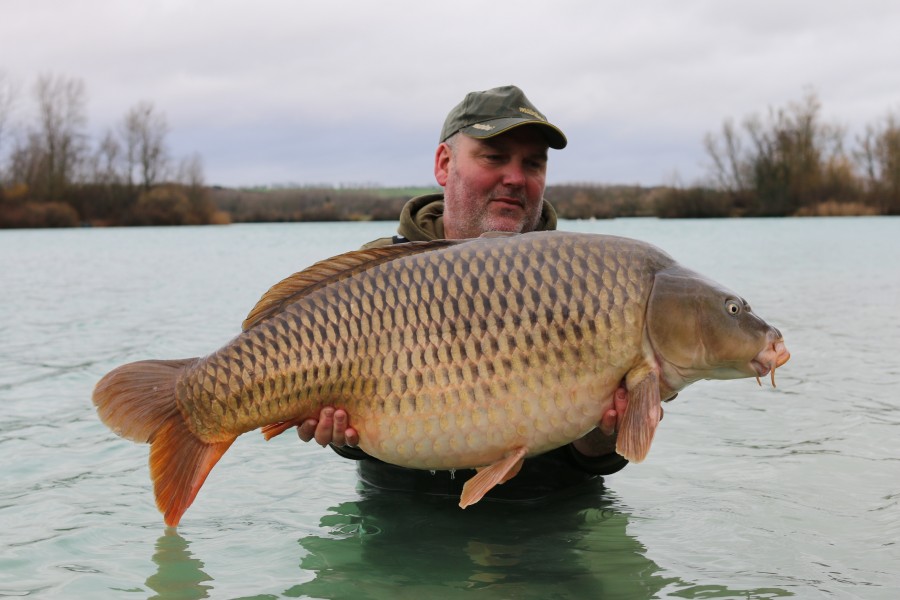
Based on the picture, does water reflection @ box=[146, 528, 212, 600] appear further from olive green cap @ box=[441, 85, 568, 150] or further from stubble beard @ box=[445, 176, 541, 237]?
olive green cap @ box=[441, 85, 568, 150]

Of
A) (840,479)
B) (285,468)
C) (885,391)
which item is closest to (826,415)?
(885,391)

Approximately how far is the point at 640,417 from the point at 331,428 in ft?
2.86

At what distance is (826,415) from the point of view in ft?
18.9

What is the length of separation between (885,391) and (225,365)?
5.10 metres

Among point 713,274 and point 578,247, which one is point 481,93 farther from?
point 713,274

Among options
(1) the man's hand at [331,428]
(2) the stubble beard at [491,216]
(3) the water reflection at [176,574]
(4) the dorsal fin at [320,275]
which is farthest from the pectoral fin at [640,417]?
(3) the water reflection at [176,574]

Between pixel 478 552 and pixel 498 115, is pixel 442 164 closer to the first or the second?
pixel 498 115

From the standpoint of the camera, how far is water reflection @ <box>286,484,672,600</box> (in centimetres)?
304

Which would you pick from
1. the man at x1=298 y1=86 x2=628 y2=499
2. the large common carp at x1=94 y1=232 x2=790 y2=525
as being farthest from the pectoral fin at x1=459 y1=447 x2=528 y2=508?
the man at x1=298 y1=86 x2=628 y2=499

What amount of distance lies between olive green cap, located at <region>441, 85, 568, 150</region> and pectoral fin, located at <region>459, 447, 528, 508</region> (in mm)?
1360

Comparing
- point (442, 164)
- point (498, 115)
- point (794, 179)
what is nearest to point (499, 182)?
point (498, 115)

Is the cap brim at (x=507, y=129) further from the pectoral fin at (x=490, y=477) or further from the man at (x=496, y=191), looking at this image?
the pectoral fin at (x=490, y=477)

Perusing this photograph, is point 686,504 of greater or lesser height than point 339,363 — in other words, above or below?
below

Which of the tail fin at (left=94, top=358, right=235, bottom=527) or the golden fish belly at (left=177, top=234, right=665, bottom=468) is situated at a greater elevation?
the golden fish belly at (left=177, top=234, right=665, bottom=468)
